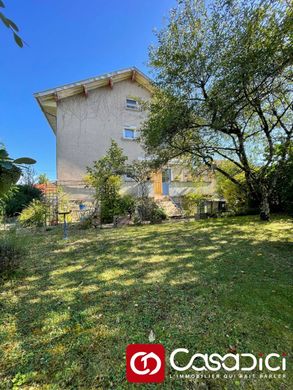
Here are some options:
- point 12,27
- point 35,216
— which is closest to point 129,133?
point 35,216

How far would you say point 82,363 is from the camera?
1.85 metres

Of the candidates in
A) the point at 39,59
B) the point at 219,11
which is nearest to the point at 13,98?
the point at 39,59

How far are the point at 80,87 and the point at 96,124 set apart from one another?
97.1 inches

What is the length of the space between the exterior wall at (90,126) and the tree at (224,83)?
5.87 meters

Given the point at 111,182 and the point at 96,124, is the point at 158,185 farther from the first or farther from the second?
the point at 96,124

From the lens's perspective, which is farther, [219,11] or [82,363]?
[219,11]

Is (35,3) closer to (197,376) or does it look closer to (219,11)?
(219,11)

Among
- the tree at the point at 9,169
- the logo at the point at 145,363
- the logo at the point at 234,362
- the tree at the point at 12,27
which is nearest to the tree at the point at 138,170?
the logo at the point at 145,363

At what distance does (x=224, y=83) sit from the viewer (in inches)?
250

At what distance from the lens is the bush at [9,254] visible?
385cm

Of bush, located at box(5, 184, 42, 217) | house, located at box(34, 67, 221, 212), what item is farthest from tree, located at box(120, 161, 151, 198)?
bush, located at box(5, 184, 42, 217)

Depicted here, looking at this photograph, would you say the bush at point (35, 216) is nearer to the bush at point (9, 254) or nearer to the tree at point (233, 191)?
the bush at point (9, 254)

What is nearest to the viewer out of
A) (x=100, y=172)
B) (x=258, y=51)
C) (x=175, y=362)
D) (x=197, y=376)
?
(x=197, y=376)

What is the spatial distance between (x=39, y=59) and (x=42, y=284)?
1373 centimetres
